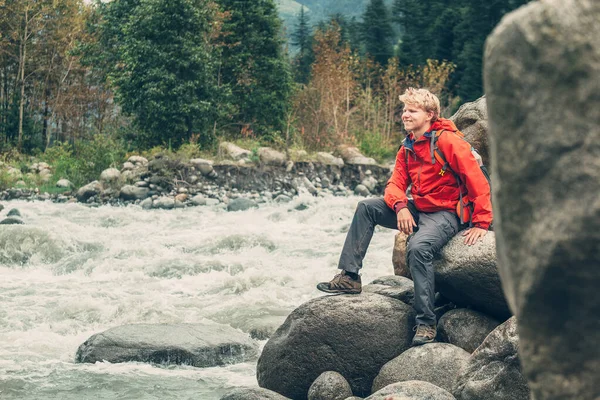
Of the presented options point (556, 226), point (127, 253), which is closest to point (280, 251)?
point (127, 253)

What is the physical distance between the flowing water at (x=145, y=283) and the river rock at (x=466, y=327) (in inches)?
70.4

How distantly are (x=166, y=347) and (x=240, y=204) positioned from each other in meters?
10.4

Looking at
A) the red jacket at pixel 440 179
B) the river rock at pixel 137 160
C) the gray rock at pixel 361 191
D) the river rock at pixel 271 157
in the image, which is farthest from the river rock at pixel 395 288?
the river rock at pixel 137 160

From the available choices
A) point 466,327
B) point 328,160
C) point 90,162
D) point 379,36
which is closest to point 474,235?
point 466,327

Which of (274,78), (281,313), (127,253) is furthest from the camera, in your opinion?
(274,78)

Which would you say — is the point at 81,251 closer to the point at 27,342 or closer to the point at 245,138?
the point at 27,342

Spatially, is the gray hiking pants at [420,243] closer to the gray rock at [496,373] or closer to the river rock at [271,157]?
the gray rock at [496,373]

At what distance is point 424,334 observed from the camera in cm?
530

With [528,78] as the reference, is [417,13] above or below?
above

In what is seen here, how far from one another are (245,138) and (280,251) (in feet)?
50.2

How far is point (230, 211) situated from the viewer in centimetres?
1686

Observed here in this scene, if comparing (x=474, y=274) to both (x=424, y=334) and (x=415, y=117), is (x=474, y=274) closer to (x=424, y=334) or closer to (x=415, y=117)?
(x=424, y=334)

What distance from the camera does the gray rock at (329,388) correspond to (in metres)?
5.27

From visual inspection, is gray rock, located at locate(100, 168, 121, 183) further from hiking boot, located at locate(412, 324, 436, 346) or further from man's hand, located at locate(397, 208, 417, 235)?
hiking boot, located at locate(412, 324, 436, 346)
